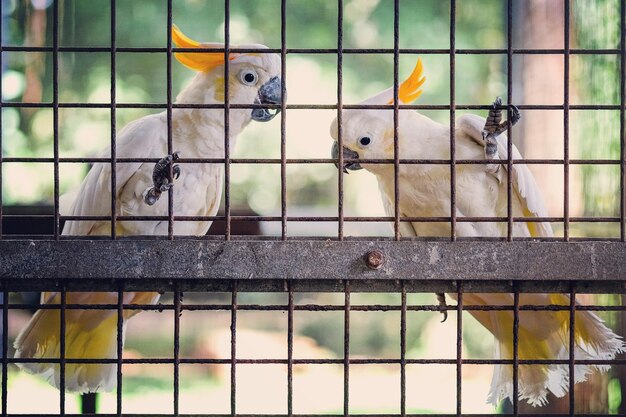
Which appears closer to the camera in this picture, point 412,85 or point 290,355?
point 290,355

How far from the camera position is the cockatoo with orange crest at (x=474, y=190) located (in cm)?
184

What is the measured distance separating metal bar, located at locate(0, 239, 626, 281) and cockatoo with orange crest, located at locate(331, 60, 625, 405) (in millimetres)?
649

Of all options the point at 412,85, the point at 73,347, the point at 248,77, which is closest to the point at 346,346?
the point at 412,85

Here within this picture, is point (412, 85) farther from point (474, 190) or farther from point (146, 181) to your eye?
point (146, 181)

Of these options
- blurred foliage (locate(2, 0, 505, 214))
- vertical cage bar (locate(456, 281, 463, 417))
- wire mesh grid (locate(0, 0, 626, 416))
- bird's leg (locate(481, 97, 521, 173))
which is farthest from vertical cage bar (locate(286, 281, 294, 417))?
blurred foliage (locate(2, 0, 505, 214))

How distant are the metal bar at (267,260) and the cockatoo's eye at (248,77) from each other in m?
0.84

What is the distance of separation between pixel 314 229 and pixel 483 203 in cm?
91

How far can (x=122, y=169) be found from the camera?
6.14ft

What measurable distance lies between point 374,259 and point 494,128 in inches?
24.4

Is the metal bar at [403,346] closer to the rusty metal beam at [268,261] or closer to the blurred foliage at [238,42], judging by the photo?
the rusty metal beam at [268,261]

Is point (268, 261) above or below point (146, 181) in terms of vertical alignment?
below

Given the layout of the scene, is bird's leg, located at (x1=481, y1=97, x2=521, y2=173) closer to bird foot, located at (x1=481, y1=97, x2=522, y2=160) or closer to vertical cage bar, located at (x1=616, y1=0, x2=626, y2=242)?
bird foot, located at (x1=481, y1=97, x2=522, y2=160)

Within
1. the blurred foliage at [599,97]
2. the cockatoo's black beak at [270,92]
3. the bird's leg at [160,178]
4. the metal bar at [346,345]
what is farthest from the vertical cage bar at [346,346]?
the blurred foliage at [599,97]

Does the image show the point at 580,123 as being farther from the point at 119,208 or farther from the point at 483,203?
the point at 119,208
